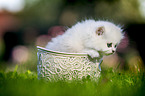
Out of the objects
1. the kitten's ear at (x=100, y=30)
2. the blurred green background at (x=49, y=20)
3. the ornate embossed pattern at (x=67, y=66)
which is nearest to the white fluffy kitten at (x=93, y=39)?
the kitten's ear at (x=100, y=30)

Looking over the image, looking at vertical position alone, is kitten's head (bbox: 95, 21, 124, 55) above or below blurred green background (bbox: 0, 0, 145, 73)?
below

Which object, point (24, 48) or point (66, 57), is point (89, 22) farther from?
point (24, 48)

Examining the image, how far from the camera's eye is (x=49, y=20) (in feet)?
19.9

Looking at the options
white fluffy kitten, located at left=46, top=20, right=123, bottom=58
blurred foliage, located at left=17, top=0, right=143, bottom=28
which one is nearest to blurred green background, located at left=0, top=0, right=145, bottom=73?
blurred foliage, located at left=17, top=0, right=143, bottom=28

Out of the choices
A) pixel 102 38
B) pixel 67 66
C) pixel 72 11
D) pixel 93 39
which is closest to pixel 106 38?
pixel 102 38

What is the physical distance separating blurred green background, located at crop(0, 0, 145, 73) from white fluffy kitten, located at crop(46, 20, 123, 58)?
112 inches

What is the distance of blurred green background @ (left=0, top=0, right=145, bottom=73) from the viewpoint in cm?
538

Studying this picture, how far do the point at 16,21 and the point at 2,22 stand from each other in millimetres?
423

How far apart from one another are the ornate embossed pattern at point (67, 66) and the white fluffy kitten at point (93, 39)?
136 millimetres

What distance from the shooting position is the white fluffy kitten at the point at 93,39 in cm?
230

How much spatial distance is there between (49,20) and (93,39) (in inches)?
156

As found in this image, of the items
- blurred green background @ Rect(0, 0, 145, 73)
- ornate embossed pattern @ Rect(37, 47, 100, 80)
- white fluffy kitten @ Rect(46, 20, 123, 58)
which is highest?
blurred green background @ Rect(0, 0, 145, 73)

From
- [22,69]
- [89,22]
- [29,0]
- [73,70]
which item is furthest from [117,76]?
[29,0]

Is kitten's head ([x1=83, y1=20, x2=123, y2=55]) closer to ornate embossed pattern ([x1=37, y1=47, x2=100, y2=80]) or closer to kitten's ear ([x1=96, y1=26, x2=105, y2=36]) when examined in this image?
kitten's ear ([x1=96, y1=26, x2=105, y2=36])
